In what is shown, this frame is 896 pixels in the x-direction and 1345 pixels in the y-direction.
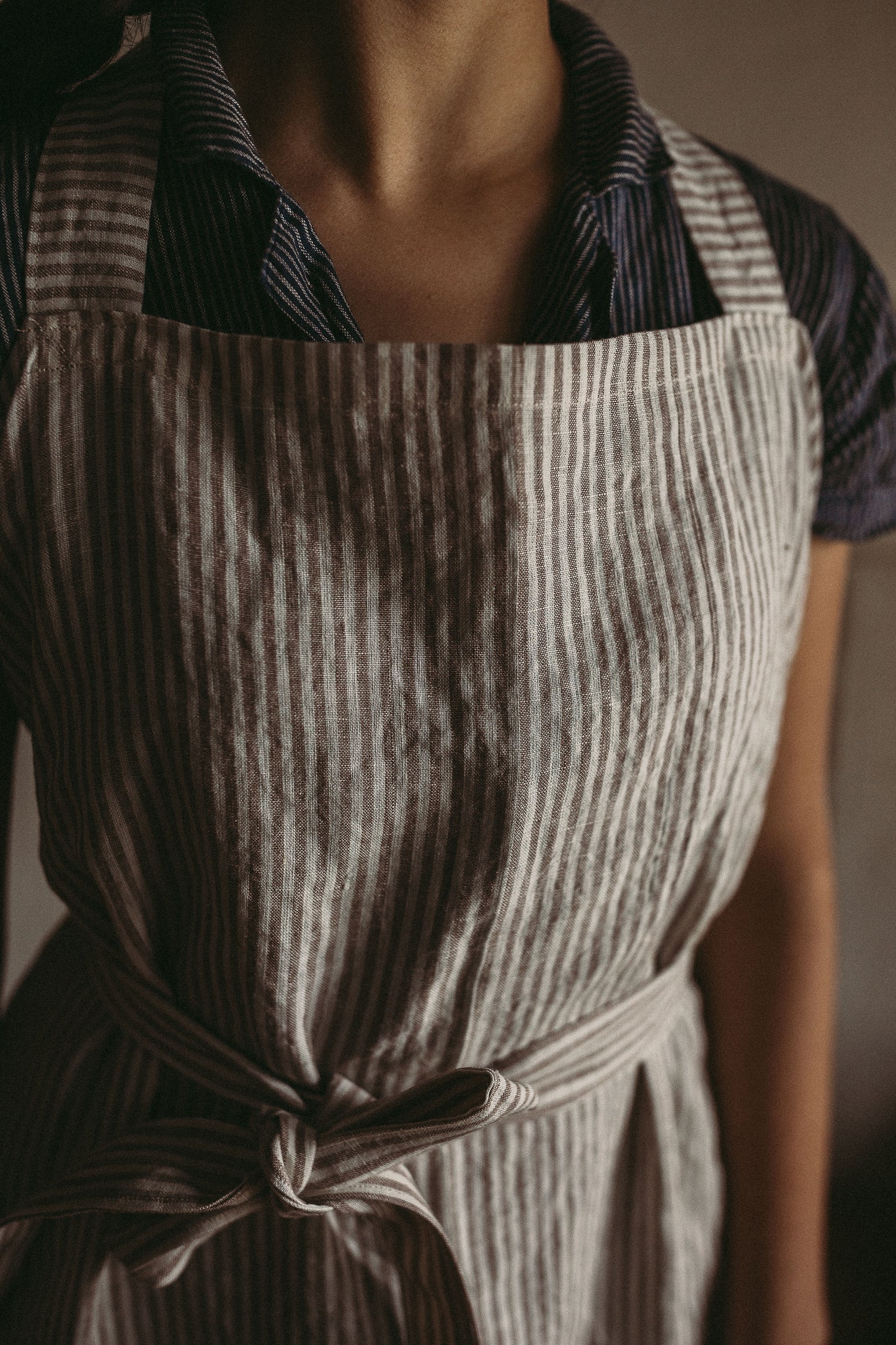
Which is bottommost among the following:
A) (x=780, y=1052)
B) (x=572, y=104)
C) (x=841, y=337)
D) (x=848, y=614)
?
(x=780, y=1052)

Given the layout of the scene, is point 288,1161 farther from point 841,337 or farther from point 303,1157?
point 841,337

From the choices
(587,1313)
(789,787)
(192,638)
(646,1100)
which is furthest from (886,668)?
(192,638)

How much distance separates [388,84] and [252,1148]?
533 mm

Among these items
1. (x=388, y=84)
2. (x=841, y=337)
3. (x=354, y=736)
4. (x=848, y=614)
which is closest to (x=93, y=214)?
(x=388, y=84)

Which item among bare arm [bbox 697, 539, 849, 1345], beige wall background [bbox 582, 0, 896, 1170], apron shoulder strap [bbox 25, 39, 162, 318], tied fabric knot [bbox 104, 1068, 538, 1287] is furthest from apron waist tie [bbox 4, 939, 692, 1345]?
beige wall background [bbox 582, 0, 896, 1170]

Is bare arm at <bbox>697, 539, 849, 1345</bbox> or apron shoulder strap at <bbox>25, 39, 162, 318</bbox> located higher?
apron shoulder strap at <bbox>25, 39, 162, 318</bbox>

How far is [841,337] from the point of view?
0.56m

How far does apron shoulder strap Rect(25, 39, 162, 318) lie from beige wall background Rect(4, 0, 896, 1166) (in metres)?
0.43

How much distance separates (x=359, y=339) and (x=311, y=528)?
9 cm

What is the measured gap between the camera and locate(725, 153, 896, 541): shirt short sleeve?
1.80 feet

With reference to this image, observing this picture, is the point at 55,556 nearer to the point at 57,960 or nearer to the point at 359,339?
the point at 359,339

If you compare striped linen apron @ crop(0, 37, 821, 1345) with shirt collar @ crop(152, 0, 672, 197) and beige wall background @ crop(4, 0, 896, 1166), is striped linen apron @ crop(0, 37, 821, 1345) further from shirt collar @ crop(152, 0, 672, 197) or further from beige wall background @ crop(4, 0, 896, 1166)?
beige wall background @ crop(4, 0, 896, 1166)

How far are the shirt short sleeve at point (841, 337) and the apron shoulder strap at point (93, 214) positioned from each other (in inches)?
13.2

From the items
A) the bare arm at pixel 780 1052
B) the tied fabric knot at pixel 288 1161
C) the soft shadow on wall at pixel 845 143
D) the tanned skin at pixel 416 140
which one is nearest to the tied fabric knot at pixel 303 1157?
the tied fabric knot at pixel 288 1161
